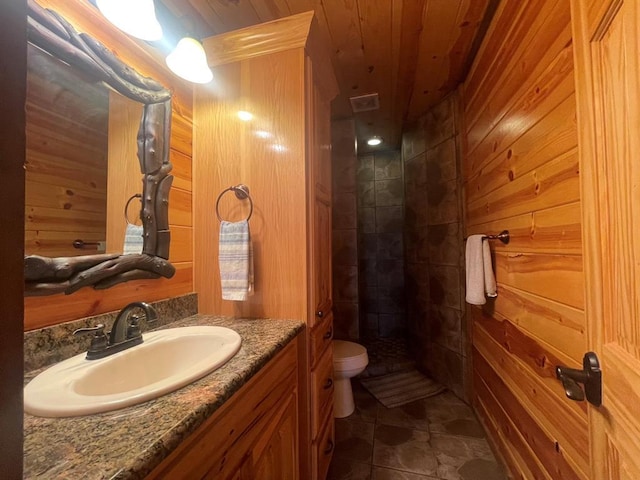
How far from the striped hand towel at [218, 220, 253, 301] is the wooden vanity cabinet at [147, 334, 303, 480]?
0.31 meters

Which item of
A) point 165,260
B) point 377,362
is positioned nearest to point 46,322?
point 165,260

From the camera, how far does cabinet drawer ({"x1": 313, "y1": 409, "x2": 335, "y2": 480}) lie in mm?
1166

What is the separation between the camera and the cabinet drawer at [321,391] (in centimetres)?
117

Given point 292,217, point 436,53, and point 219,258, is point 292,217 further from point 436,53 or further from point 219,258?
point 436,53

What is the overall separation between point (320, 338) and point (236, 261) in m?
0.55

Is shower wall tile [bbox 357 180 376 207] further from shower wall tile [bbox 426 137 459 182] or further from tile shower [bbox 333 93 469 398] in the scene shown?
shower wall tile [bbox 426 137 459 182]

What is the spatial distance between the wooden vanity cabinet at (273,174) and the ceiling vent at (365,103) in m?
0.88

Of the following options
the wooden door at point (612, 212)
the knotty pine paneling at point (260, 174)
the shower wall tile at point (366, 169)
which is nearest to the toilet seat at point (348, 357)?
the knotty pine paneling at point (260, 174)

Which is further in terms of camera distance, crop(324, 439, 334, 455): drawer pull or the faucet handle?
crop(324, 439, 334, 455): drawer pull

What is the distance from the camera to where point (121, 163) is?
96cm

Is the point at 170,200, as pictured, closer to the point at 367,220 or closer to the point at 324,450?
the point at 324,450

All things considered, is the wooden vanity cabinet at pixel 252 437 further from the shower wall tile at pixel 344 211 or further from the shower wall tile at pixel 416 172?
the shower wall tile at pixel 416 172

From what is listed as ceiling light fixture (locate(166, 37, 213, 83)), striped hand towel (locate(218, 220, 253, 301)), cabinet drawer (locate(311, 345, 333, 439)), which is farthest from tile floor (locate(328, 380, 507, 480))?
ceiling light fixture (locate(166, 37, 213, 83))

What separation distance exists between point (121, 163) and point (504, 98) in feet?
5.62
